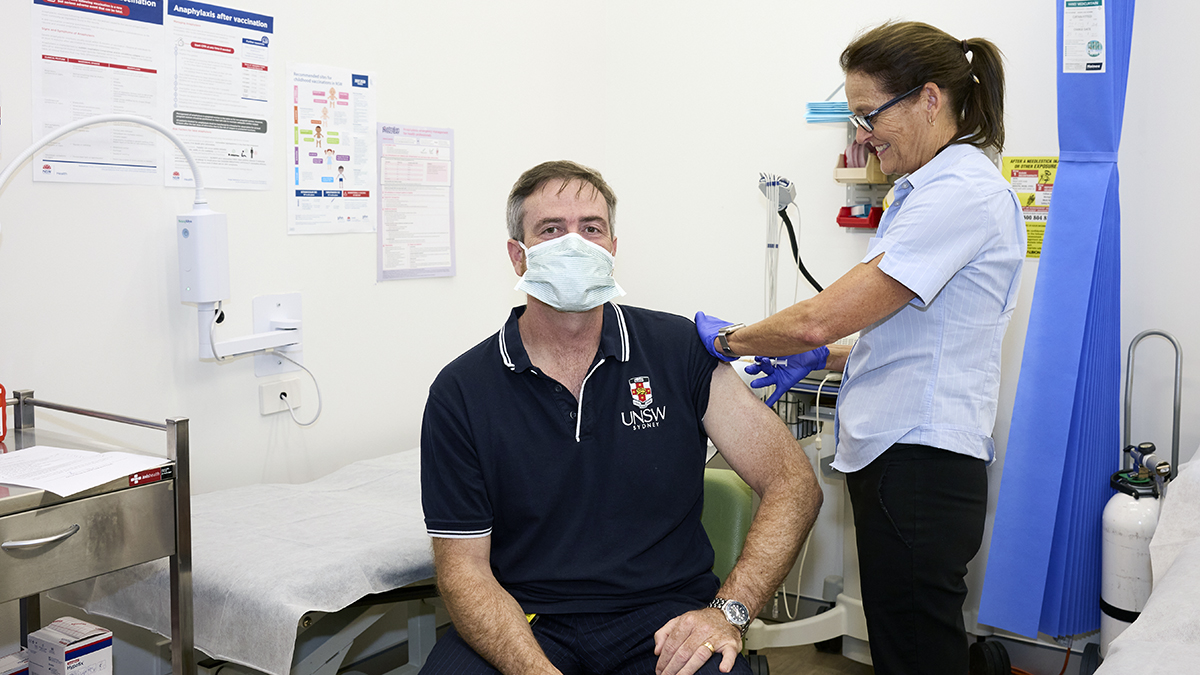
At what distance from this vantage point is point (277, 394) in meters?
2.47

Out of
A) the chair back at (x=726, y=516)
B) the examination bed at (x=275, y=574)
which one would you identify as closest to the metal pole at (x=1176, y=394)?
the chair back at (x=726, y=516)

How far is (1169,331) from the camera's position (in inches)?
98.9

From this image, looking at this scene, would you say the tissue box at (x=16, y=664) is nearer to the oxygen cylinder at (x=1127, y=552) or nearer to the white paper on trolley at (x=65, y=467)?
the white paper on trolley at (x=65, y=467)

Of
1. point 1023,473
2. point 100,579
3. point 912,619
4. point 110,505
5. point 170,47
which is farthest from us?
point 1023,473

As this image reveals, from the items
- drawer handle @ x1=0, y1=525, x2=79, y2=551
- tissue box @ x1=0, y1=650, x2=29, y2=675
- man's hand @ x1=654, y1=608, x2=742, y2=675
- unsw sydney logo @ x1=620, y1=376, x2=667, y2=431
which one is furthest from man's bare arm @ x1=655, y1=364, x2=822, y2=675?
tissue box @ x1=0, y1=650, x2=29, y2=675

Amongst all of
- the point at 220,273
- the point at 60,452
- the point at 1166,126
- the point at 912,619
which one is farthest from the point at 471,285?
the point at 1166,126

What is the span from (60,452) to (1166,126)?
270 centimetres

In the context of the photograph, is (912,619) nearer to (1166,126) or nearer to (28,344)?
(1166,126)

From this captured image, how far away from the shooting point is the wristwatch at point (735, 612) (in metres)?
1.53

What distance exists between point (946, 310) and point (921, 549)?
0.41 meters

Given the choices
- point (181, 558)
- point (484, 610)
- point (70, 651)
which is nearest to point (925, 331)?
point (484, 610)

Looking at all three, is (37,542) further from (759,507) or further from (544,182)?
(759,507)

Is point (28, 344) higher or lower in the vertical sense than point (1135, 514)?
higher

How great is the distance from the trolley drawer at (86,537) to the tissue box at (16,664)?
1.17 feet
